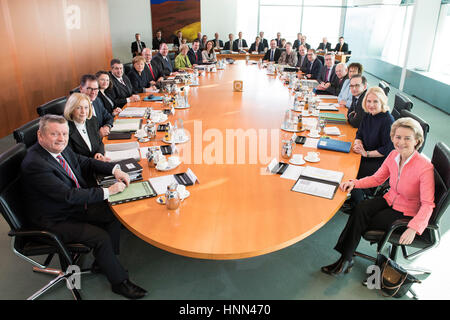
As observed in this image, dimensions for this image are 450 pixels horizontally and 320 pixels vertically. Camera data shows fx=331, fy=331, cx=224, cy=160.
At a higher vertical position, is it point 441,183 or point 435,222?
point 441,183

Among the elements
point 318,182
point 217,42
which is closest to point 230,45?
point 217,42

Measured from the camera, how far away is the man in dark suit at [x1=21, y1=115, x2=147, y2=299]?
7.15 ft

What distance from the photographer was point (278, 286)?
252 cm

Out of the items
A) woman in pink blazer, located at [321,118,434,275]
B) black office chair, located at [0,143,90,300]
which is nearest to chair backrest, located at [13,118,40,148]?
black office chair, located at [0,143,90,300]

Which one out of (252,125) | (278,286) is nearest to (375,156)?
(252,125)

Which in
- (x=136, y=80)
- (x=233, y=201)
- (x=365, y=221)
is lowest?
(x=365, y=221)

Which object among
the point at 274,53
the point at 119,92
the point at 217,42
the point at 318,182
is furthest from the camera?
the point at 217,42

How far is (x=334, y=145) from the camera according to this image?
10.3 feet

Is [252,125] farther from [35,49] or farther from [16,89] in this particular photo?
[35,49]

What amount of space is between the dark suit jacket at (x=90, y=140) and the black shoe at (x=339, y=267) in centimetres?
224

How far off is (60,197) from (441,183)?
8.42 ft

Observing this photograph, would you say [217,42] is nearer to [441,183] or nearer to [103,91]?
[103,91]

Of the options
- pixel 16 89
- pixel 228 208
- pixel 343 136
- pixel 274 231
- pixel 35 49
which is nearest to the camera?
pixel 274 231
